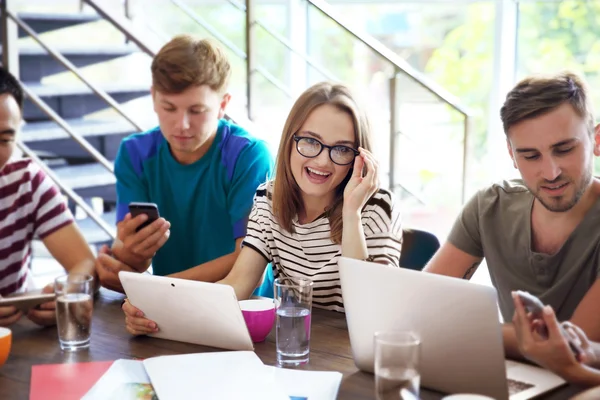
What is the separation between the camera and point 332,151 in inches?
72.8

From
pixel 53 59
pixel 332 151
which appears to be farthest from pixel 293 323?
pixel 53 59

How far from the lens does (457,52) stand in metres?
4.55

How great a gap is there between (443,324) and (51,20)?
3.14 metres

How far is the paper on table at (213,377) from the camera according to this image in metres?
1.26

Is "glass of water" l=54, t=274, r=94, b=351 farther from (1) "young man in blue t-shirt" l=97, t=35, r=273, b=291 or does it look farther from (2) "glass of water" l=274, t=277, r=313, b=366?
(1) "young man in blue t-shirt" l=97, t=35, r=273, b=291

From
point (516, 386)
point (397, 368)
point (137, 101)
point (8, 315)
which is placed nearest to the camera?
point (397, 368)

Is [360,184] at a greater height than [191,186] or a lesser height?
greater

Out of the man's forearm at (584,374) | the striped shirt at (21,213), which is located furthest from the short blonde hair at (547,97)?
the striped shirt at (21,213)

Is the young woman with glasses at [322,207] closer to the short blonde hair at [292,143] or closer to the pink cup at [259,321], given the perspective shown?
the short blonde hair at [292,143]

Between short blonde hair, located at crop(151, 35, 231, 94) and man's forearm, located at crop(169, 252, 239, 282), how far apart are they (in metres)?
0.48

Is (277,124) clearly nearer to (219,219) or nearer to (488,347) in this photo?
(219,219)

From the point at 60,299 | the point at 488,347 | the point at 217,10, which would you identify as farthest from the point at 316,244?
the point at 217,10

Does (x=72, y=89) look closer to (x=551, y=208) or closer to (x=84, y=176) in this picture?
(x=84, y=176)

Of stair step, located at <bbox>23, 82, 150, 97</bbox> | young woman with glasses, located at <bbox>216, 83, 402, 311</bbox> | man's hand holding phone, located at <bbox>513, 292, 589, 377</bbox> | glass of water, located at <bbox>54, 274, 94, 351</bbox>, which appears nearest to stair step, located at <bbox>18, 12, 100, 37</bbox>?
stair step, located at <bbox>23, 82, 150, 97</bbox>
